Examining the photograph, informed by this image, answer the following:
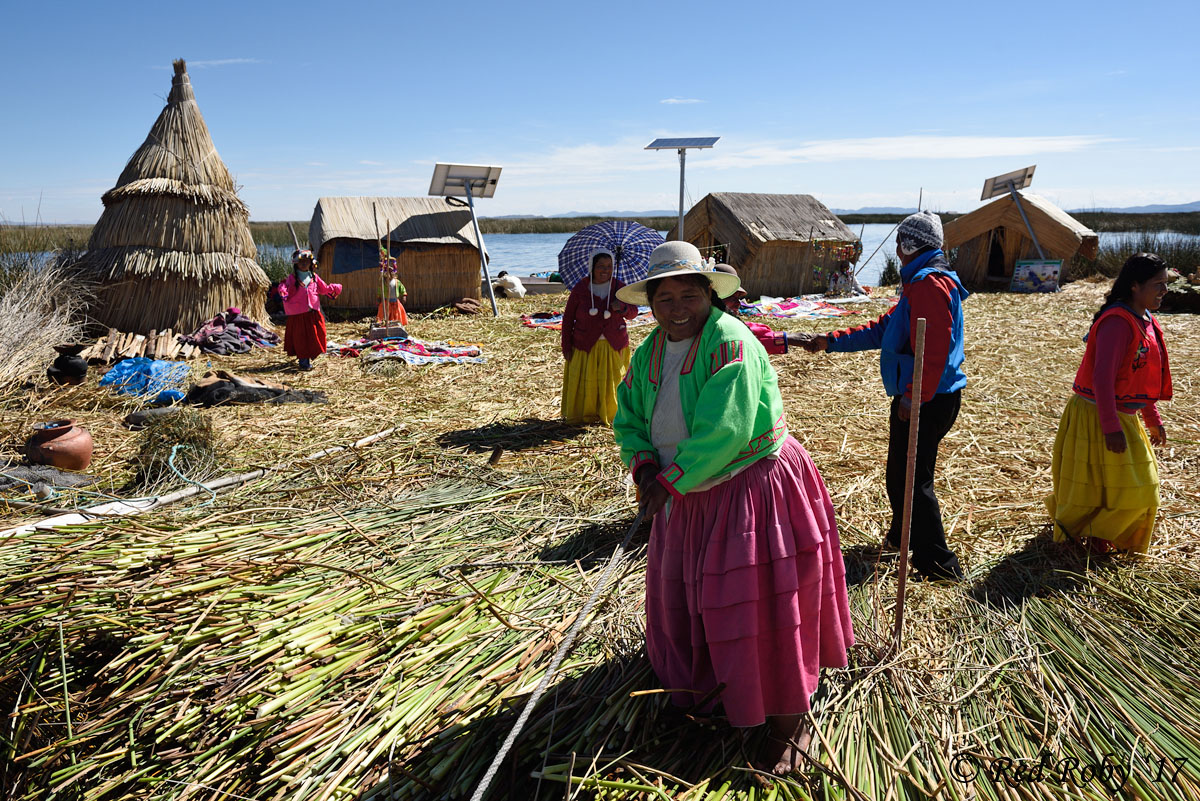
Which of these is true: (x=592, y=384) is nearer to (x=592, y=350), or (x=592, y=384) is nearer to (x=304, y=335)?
(x=592, y=350)

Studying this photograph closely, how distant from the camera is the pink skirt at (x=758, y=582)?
6.86 feet

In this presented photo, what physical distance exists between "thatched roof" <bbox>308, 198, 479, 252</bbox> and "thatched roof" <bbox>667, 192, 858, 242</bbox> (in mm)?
5961

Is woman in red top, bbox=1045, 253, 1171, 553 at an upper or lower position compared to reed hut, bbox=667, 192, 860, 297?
lower

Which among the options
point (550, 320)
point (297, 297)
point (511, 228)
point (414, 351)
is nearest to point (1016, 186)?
point (550, 320)

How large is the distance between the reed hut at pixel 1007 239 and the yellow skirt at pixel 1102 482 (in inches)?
622

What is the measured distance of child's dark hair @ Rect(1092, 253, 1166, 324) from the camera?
321 centimetres

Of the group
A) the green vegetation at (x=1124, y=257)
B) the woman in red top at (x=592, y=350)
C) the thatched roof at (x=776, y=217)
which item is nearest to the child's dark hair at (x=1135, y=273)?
the woman in red top at (x=592, y=350)

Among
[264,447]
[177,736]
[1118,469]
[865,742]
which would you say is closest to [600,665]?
[865,742]

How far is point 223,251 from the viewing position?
11227 mm

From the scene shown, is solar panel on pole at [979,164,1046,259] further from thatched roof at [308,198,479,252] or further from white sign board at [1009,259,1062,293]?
thatched roof at [308,198,479,252]

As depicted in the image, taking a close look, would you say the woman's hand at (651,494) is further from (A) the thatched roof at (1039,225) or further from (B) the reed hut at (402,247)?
(A) the thatched roof at (1039,225)

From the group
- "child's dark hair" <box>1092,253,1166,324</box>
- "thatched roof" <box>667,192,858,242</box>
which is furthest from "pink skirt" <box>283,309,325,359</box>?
"thatched roof" <box>667,192,858,242</box>

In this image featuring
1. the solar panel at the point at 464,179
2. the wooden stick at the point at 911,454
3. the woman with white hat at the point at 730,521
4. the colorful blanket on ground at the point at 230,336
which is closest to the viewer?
the woman with white hat at the point at 730,521

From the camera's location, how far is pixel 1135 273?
3246 millimetres
